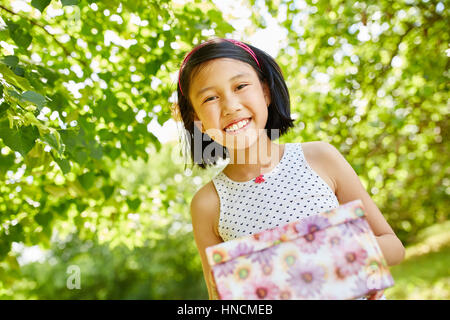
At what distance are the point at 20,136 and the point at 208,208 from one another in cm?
57

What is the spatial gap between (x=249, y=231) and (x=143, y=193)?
2.10 metres

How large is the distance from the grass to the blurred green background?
161cm

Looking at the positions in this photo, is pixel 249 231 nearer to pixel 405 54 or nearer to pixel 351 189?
pixel 351 189

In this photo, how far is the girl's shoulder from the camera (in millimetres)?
1282

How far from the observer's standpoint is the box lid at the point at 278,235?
0.73 metres

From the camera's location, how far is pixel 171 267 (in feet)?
39.5

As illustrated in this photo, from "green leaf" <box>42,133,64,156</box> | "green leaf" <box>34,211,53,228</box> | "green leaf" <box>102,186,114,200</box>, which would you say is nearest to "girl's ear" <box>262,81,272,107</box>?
"green leaf" <box>42,133,64,156</box>

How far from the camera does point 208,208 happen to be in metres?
1.29

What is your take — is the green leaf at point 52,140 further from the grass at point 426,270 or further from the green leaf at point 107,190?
the grass at point 426,270

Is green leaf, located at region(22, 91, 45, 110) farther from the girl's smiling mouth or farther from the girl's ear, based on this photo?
the girl's ear

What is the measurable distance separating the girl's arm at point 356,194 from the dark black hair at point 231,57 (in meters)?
0.23

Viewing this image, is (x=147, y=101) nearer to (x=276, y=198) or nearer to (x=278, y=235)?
(x=276, y=198)

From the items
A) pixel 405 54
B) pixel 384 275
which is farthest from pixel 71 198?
pixel 405 54

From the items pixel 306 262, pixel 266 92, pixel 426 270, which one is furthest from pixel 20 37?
pixel 426 270
